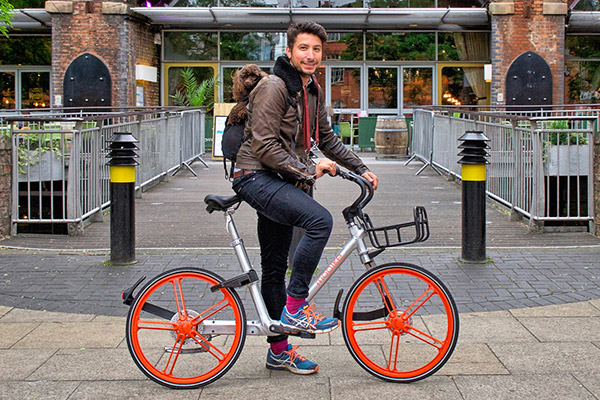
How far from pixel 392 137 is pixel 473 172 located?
36.5ft

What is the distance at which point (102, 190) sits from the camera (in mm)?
10164

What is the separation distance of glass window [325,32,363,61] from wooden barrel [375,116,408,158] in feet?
16.5

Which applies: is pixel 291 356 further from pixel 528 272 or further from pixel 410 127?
pixel 410 127

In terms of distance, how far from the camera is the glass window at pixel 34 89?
22984 mm

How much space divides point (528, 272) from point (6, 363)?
4.38m

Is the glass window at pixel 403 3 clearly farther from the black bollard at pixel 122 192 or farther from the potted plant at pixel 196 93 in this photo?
the black bollard at pixel 122 192

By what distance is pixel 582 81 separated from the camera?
73.0ft

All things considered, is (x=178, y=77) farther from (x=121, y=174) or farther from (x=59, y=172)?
(x=121, y=174)

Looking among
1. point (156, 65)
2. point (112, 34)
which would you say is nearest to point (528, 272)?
point (112, 34)

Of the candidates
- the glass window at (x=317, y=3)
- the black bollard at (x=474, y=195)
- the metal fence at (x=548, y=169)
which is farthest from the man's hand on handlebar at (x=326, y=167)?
the glass window at (x=317, y=3)

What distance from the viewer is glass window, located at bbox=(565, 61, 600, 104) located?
2222 cm

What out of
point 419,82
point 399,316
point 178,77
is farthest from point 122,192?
point 419,82

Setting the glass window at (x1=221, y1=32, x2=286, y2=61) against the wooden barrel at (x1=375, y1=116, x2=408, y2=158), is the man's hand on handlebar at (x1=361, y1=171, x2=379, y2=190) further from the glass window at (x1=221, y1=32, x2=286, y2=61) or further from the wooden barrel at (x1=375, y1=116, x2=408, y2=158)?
the glass window at (x1=221, y1=32, x2=286, y2=61)

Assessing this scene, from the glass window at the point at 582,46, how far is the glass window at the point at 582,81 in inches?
7.8
